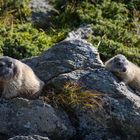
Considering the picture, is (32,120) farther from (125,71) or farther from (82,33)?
(82,33)

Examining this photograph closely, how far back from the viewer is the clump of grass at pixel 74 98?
943 centimetres

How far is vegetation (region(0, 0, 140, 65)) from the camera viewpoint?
12.7m

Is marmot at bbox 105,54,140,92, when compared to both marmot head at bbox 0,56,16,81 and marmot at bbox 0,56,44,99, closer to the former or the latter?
marmot at bbox 0,56,44,99

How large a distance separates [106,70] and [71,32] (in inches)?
138

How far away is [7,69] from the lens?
9508mm

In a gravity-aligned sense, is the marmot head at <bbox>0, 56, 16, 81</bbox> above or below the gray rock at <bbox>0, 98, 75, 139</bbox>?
above

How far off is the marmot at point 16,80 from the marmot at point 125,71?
Answer: 1.53 m

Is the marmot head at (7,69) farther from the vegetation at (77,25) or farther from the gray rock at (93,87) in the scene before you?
the vegetation at (77,25)

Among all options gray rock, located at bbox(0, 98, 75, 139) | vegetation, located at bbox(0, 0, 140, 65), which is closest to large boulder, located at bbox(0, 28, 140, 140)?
gray rock, located at bbox(0, 98, 75, 139)

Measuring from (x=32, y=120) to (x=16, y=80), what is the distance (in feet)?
2.96

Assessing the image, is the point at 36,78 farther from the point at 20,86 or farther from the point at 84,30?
the point at 84,30

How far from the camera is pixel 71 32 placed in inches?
531

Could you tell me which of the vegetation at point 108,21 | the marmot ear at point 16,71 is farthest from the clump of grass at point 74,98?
the vegetation at point 108,21

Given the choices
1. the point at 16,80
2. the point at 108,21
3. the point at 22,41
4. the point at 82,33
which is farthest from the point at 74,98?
the point at 108,21
